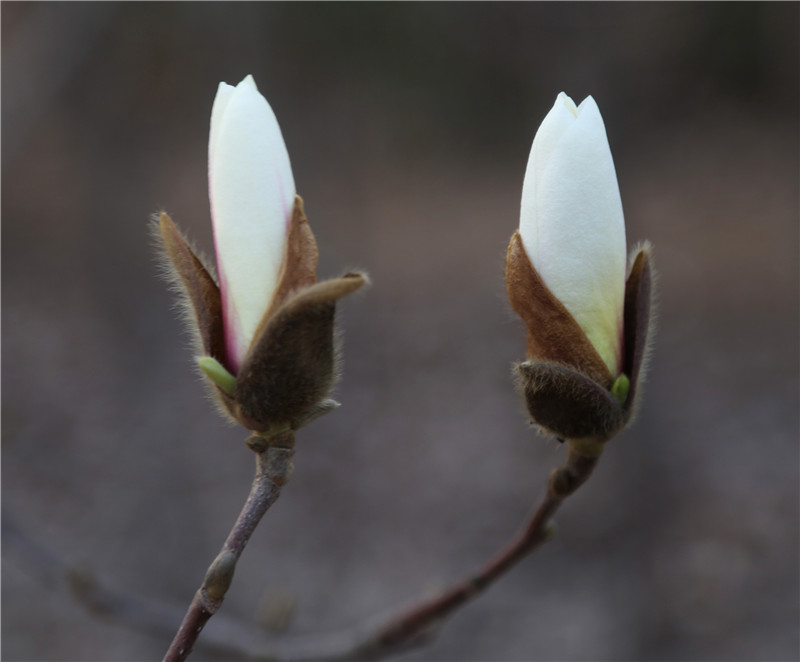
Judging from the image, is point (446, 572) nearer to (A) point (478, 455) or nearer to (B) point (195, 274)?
(A) point (478, 455)

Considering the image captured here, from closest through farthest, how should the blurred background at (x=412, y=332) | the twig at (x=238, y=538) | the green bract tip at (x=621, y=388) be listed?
the twig at (x=238, y=538), the green bract tip at (x=621, y=388), the blurred background at (x=412, y=332)

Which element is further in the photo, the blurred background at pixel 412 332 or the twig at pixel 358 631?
the blurred background at pixel 412 332

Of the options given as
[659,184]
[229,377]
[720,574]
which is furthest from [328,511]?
[659,184]

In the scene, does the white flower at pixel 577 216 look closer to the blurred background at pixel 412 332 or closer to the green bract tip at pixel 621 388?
the green bract tip at pixel 621 388

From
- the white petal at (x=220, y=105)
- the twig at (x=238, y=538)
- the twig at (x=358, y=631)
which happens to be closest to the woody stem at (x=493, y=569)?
the twig at (x=358, y=631)

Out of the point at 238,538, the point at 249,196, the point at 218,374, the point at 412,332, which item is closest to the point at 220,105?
the point at 249,196

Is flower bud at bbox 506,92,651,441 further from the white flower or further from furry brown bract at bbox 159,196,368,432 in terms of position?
furry brown bract at bbox 159,196,368,432
